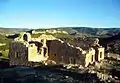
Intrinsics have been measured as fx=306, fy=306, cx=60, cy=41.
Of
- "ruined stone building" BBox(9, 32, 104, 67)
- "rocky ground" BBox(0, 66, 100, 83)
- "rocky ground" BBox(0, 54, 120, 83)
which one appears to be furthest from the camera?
"ruined stone building" BBox(9, 32, 104, 67)

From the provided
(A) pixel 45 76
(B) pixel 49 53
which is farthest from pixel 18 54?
(A) pixel 45 76

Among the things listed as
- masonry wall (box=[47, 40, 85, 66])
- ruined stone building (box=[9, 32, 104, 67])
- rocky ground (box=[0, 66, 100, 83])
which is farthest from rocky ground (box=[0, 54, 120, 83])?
masonry wall (box=[47, 40, 85, 66])

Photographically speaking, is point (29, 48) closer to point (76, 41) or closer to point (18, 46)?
point (18, 46)

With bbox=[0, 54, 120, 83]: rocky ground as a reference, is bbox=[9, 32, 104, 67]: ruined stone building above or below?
above

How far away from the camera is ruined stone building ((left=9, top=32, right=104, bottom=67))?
106 feet

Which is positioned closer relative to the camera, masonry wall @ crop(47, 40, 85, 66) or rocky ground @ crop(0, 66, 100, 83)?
rocky ground @ crop(0, 66, 100, 83)

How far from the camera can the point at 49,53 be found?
35.4 metres

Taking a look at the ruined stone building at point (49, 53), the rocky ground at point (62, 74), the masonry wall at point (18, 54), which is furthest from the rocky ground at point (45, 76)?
the ruined stone building at point (49, 53)

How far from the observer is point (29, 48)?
107ft

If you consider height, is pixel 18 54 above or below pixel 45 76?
above

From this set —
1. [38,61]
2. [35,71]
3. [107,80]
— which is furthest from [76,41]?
[107,80]

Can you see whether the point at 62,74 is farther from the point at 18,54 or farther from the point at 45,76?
the point at 18,54

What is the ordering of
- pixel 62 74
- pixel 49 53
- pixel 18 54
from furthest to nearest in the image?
pixel 49 53 < pixel 18 54 < pixel 62 74

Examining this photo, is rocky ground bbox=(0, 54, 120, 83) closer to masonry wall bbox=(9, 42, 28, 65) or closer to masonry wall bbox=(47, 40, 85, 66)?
masonry wall bbox=(9, 42, 28, 65)
